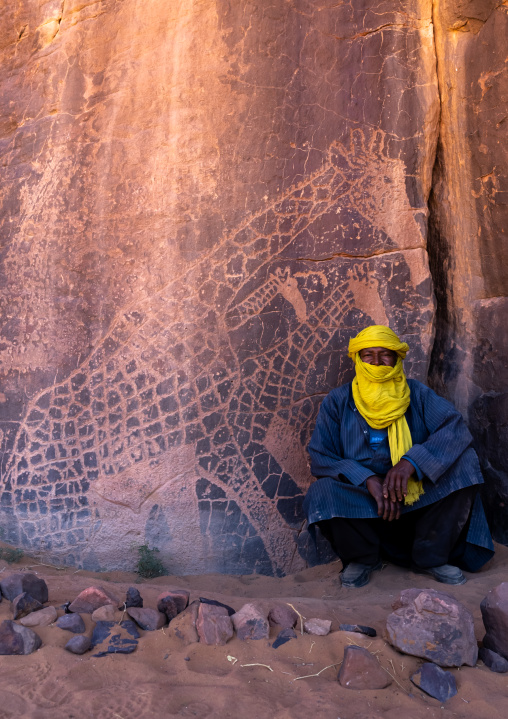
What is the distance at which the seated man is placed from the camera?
2.73m

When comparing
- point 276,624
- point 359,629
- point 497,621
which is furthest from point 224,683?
point 497,621

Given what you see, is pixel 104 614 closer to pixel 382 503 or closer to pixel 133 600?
pixel 133 600

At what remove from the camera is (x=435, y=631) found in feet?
5.97

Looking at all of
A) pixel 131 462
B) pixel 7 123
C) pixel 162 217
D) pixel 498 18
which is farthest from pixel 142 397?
pixel 498 18

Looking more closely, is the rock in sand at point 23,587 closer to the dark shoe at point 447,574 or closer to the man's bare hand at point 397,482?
the man's bare hand at point 397,482

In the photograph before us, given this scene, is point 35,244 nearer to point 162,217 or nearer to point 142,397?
point 162,217

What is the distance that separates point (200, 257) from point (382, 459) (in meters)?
1.35

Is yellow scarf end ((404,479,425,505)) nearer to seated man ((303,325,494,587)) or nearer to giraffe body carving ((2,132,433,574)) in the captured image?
seated man ((303,325,494,587))

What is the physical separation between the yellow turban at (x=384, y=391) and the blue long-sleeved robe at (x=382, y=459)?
63mm

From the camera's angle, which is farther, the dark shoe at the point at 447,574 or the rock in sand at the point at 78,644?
the dark shoe at the point at 447,574

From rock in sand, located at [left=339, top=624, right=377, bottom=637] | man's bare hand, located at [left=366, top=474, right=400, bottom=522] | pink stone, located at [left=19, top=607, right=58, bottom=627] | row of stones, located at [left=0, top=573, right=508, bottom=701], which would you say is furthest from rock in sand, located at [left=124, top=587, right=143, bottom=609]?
man's bare hand, located at [left=366, top=474, right=400, bottom=522]

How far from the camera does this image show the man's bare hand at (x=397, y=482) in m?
2.67

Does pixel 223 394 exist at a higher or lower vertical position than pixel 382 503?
higher

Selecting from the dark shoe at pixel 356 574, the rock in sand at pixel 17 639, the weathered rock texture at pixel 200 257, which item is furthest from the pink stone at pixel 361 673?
the weathered rock texture at pixel 200 257
